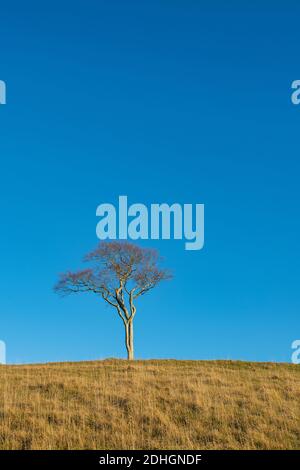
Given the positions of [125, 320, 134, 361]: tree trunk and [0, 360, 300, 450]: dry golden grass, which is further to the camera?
[125, 320, 134, 361]: tree trunk

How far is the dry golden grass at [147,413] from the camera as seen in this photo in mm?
16594

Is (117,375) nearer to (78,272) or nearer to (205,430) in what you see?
(205,430)

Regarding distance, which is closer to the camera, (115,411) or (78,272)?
(115,411)

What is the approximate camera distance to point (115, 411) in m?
19.5

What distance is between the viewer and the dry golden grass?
16.6 meters

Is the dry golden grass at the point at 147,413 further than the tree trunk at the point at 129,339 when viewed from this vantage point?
No

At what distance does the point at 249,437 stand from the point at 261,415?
2.97 m

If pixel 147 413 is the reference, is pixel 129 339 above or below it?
above

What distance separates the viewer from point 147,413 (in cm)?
1909

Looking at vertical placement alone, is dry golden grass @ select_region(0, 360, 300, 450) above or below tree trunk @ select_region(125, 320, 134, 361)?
below

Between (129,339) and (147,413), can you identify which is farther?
(129,339)

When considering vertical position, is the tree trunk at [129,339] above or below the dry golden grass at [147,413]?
above
